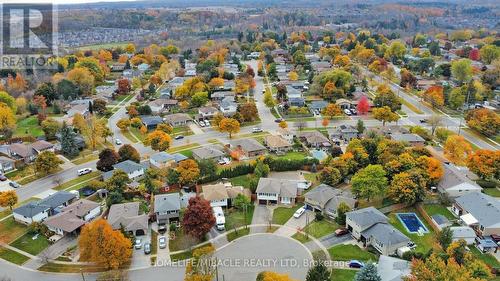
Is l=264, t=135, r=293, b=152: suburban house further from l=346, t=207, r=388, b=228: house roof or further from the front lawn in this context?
l=346, t=207, r=388, b=228: house roof

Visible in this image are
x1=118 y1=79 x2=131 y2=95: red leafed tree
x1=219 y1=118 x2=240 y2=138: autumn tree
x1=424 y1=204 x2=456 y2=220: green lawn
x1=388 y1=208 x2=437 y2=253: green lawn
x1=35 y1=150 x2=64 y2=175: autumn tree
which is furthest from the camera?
x1=118 y1=79 x2=131 y2=95: red leafed tree

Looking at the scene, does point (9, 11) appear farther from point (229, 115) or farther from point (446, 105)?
point (446, 105)

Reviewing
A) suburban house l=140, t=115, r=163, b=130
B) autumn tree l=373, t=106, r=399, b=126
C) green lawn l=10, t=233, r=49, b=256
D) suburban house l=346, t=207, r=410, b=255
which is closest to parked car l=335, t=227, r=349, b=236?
suburban house l=346, t=207, r=410, b=255

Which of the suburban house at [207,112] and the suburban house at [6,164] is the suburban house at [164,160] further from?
the suburban house at [207,112]

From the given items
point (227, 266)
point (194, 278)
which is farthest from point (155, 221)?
point (194, 278)

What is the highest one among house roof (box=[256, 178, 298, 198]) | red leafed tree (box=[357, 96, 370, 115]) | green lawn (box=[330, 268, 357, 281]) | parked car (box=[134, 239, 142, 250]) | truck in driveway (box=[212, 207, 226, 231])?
red leafed tree (box=[357, 96, 370, 115])
